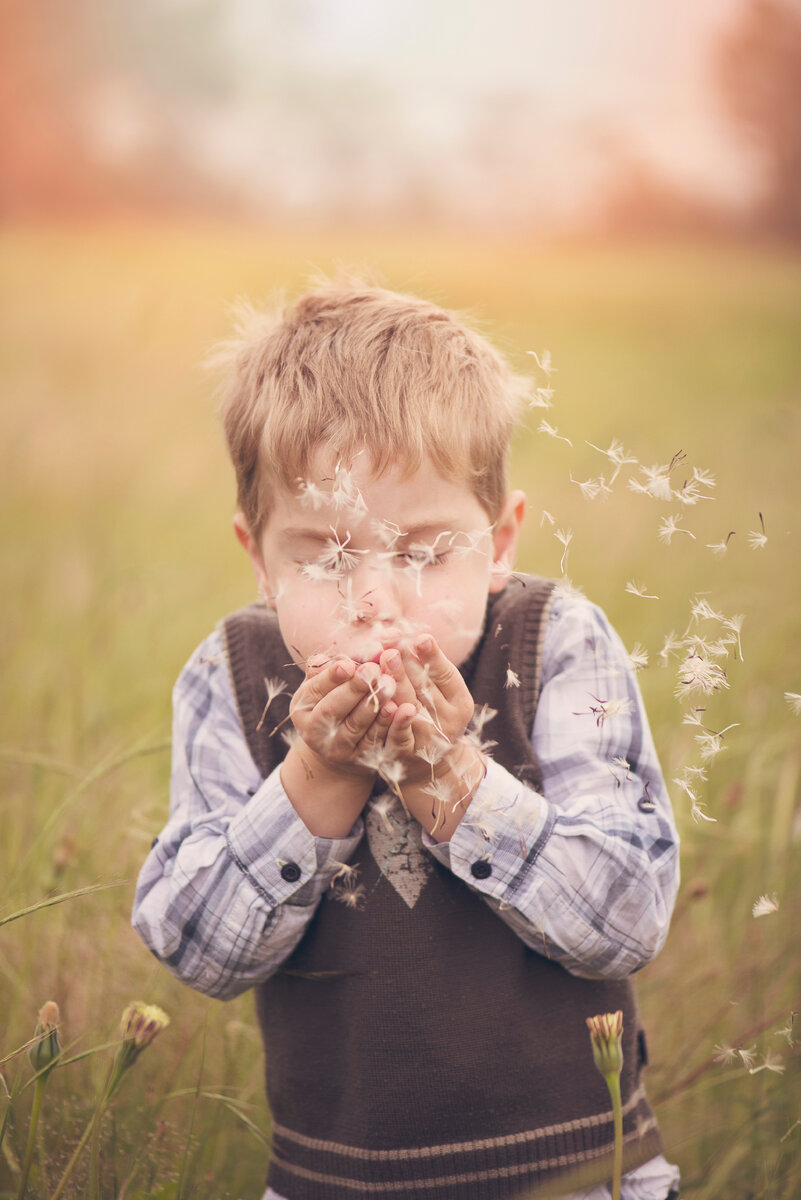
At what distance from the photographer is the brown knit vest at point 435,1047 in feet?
4.89

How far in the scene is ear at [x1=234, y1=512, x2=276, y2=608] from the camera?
162 cm

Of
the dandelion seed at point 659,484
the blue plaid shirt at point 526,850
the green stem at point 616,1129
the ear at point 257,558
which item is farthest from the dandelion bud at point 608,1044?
the ear at point 257,558

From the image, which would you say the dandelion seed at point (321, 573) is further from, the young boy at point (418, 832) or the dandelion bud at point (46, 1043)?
the dandelion bud at point (46, 1043)

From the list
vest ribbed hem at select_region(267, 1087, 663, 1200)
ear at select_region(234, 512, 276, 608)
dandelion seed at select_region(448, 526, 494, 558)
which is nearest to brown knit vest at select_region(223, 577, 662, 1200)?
vest ribbed hem at select_region(267, 1087, 663, 1200)

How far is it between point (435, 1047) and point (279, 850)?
1.23 feet

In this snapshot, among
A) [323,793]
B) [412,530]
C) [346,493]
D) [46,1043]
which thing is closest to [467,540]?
[412,530]

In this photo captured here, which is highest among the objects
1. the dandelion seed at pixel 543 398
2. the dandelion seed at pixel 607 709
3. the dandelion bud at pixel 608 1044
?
the dandelion seed at pixel 543 398

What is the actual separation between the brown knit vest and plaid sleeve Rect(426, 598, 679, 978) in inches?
1.5

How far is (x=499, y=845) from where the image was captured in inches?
55.9

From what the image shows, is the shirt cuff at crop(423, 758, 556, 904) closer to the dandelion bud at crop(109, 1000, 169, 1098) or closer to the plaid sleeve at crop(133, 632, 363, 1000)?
the plaid sleeve at crop(133, 632, 363, 1000)

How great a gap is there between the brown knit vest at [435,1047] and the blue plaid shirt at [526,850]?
0.16 feet

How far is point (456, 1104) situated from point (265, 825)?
1.63 feet

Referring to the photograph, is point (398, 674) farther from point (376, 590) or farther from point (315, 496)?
point (315, 496)

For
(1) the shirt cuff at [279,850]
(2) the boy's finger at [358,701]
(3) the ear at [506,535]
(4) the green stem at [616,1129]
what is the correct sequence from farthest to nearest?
(3) the ear at [506,535]
(1) the shirt cuff at [279,850]
(2) the boy's finger at [358,701]
(4) the green stem at [616,1129]
